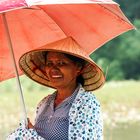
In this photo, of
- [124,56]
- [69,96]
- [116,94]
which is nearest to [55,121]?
[69,96]

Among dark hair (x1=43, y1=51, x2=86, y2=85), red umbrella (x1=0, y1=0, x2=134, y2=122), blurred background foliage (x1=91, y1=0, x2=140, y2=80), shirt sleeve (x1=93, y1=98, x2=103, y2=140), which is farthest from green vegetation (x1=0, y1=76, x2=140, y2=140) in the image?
blurred background foliage (x1=91, y1=0, x2=140, y2=80)

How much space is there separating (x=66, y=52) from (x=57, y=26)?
528 mm

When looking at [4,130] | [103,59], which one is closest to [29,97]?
[4,130]

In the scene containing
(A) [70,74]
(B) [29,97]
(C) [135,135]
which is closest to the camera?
(A) [70,74]

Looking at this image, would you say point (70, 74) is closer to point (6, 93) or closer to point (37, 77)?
point (37, 77)

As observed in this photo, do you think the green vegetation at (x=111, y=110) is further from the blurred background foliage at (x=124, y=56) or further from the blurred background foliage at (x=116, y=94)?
the blurred background foliage at (x=124, y=56)

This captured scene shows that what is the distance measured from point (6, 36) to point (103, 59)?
20.9 m

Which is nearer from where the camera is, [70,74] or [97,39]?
[70,74]

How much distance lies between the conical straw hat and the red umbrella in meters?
0.16

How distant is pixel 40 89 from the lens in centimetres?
1870

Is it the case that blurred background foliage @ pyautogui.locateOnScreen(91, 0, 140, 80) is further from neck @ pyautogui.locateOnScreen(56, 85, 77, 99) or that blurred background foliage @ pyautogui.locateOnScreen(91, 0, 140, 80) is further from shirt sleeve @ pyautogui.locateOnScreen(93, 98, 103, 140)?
shirt sleeve @ pyautogui.locateOnScreen(93, 98, 103, 140)

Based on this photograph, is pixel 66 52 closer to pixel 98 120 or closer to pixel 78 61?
pixel 78 61

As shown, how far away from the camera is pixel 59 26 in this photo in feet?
12.7

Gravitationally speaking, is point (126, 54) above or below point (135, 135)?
below
